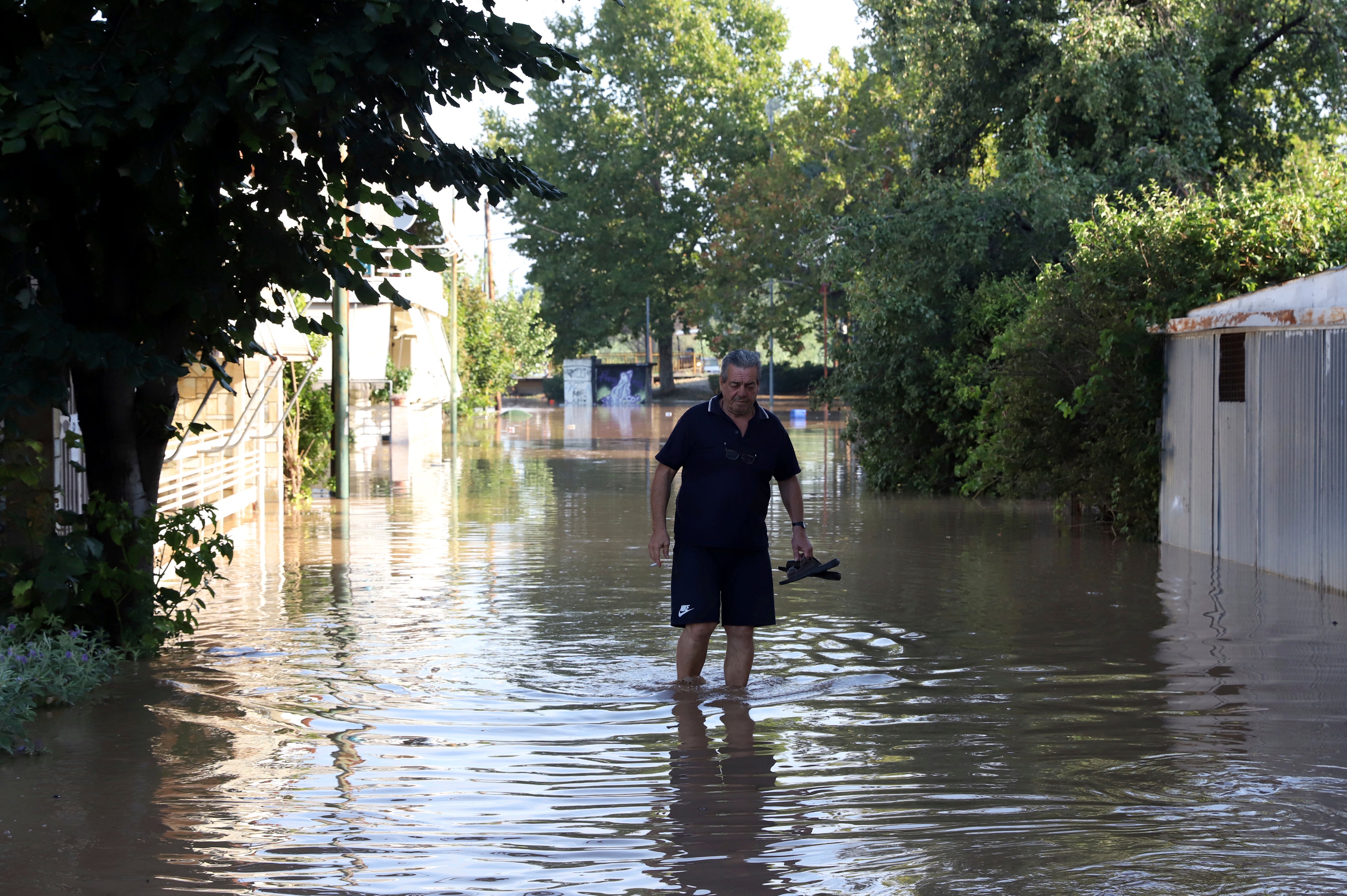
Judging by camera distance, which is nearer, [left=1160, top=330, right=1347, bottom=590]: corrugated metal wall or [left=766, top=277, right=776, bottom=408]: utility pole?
[left=1160, top=330, right=1347, bottom=590]: corrugated metal wall

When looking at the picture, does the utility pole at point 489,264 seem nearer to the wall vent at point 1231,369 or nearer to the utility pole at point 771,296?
the utility pole at point 771,296

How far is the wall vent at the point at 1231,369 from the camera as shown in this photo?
42.9 feet

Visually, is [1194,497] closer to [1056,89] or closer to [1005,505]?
[1005,505]

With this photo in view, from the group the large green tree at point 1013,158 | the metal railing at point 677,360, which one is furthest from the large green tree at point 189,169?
the metal railing at point 677,360

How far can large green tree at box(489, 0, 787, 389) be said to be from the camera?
3093 inches

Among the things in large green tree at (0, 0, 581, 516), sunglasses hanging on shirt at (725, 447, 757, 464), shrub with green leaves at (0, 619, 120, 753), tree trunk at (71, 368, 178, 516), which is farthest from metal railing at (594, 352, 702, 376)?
sunglasses hanging on shirt at (725, 447, 757, 464)

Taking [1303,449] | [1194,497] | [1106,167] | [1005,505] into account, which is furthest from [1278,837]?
[1106,167]

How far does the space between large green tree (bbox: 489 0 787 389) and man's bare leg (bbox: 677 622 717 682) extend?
69136 millimetres

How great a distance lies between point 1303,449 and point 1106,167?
1089cm

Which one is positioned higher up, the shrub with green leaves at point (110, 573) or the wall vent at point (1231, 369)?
the wall vent at point (1231, 369)

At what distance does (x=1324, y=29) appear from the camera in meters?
22.5

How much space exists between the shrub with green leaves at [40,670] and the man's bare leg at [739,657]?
10.7ft

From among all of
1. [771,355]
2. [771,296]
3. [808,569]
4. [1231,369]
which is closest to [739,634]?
[808,569]

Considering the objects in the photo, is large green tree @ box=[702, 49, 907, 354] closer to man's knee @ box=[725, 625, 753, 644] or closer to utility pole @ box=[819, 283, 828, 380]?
utility pole @ box=[819, 283, 828, 380]
